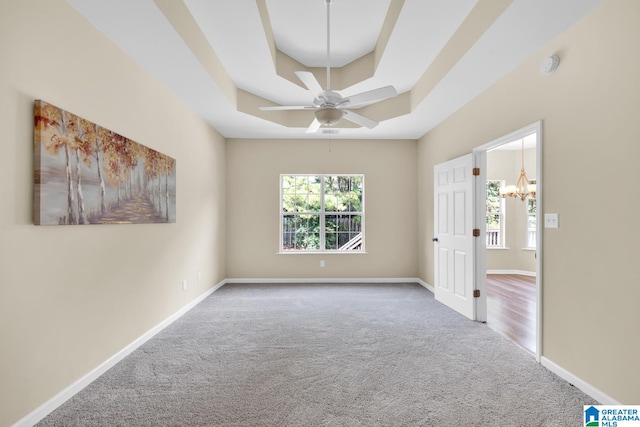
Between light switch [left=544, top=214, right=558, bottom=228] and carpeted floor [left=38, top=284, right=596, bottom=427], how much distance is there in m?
1.13

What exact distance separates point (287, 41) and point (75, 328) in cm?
325

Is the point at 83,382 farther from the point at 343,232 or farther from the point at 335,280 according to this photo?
the point at 343,232

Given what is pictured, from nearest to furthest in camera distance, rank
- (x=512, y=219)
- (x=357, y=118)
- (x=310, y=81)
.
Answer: (x=310, y=81), (x=357, y=118), (x=512, y=219)

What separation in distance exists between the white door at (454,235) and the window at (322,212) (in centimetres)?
156

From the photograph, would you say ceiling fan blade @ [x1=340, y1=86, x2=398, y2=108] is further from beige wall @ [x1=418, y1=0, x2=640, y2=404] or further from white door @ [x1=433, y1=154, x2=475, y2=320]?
white door @ [x1=433, y1=154, x2=475, y2=320]

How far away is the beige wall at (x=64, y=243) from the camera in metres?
1.75

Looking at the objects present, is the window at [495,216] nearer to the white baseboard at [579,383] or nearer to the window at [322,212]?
the window at [322,212]

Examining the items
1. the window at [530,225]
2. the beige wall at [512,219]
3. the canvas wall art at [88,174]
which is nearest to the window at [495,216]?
the beige wall at [512,219]

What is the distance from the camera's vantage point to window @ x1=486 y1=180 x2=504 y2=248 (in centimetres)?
707

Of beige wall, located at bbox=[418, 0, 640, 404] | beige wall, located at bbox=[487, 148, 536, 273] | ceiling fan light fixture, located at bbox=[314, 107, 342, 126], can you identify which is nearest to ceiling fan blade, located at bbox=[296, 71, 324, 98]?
ceiling fan light fixture, located at bbox=[314, 107, 342, 126]

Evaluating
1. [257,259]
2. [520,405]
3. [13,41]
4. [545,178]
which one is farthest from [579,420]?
[257,259]

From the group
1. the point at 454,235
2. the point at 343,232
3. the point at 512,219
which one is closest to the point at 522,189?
the point at 512,219

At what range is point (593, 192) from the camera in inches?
85.5

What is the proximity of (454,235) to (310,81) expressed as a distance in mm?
2749
